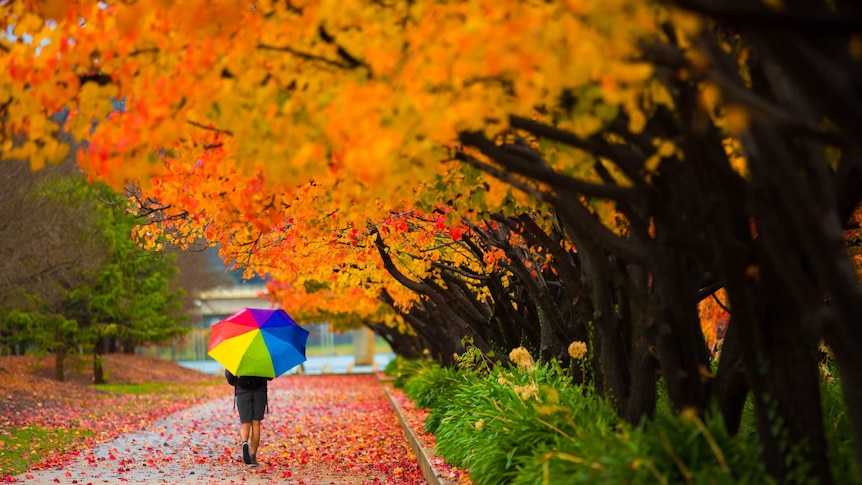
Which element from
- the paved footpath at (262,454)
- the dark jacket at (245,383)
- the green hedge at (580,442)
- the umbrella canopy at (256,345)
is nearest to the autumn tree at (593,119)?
the green hedge at (580,442)

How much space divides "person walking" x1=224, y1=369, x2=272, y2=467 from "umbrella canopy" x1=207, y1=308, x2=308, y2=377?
1.35 feet

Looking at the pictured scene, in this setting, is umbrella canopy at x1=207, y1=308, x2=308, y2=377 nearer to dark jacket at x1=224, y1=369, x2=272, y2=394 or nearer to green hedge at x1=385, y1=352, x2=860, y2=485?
dark jacket at x1=224, y1=369, x2=272, y2=394

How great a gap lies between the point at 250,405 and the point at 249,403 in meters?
0.03

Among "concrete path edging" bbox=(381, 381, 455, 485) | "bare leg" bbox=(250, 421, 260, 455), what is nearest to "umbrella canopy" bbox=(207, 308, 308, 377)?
"bare leg" bbox=(250, 421, 260, 455)

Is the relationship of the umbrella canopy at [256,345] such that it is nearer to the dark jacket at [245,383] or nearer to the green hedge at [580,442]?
the dark jacket at [245,383]

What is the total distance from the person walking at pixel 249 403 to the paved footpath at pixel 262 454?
0.27 metres

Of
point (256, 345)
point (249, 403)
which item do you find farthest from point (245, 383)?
point (256, 345)

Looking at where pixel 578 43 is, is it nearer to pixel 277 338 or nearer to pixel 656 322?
pixel 656 322

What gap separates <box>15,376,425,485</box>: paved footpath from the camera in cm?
1257

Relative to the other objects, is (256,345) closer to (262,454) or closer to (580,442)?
(262,454)

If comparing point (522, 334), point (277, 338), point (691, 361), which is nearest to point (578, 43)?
point (691, 361)

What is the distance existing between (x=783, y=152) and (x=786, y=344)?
1.80 meters

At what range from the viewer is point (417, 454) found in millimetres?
13984

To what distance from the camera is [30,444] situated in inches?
653
